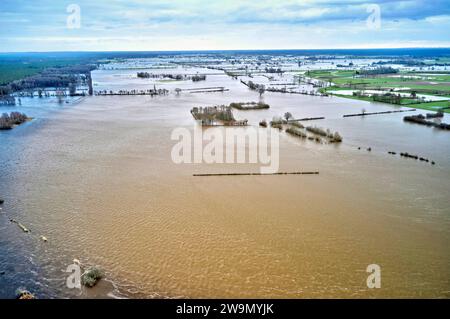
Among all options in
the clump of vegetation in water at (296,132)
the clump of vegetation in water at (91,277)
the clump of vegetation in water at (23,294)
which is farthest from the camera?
the clump of vegetation in water at (296,132)

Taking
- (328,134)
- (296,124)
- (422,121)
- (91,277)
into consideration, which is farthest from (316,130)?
(91,277)

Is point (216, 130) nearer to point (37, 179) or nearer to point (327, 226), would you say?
point (37, 179)

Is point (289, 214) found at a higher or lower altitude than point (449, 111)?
lower

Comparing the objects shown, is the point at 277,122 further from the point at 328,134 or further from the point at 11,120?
the point at 11,120

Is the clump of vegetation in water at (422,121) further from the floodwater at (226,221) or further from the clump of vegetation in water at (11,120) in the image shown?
the clump of vegetation in water at (11,120)

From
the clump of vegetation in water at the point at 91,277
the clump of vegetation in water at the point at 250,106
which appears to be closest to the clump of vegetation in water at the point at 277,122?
the clump of vegetation in water at the point at 250,106

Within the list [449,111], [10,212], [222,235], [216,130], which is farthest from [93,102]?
[449,111]
